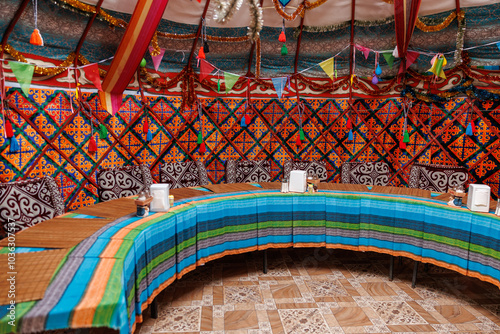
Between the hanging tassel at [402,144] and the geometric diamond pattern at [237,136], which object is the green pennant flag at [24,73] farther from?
the hanging tassel at [402,144]

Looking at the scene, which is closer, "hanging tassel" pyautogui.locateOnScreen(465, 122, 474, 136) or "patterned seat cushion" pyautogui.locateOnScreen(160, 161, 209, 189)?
"hanging tassel" pyautogui.locateOnScreen(465, 122, 474, 136)

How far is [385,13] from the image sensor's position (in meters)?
4.06

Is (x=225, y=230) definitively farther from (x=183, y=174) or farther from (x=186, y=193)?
(x=183, y=174)

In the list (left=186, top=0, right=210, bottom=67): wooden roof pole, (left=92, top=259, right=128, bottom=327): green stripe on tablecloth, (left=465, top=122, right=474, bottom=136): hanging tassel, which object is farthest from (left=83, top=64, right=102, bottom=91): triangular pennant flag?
(left=465, top=122, right=474, bottom=136): hanging tassel

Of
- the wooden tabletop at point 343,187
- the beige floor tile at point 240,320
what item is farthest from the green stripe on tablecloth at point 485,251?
the beige floor tile at point 240,320

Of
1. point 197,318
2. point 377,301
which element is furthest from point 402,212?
point 197,318

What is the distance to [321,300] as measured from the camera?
A: 2520mm

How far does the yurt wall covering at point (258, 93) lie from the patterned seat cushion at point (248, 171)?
1.17 ft

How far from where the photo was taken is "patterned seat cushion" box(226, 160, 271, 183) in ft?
15.0

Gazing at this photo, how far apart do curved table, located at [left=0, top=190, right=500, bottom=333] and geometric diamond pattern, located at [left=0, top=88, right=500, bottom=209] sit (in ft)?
6.53

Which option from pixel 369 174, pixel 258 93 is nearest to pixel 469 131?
pixel 369 174

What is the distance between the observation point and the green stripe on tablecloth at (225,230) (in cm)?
251

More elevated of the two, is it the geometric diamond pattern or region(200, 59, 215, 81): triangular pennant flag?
region(200, 59, 215, 81): triangular pennant flag

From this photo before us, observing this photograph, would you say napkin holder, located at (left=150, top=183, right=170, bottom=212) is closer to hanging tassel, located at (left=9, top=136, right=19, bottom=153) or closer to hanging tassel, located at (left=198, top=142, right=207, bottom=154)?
hanging tassel, located at (left=9, top=136, right=19, bottom=153)
